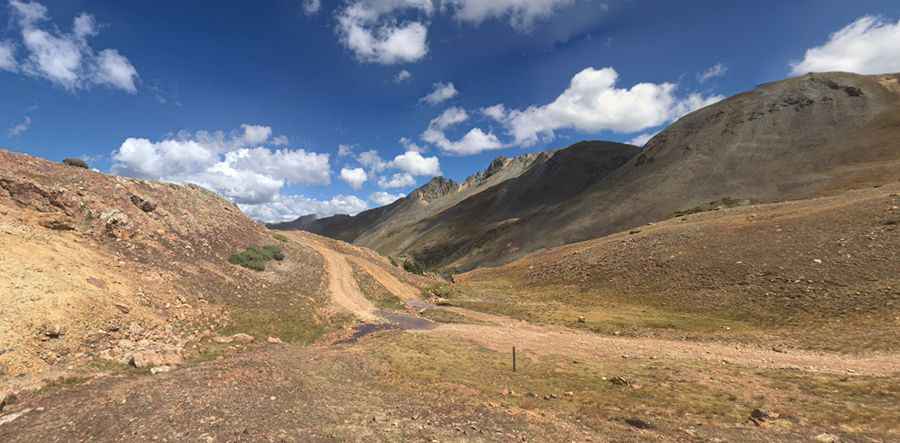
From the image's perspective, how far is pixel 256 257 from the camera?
34.2m

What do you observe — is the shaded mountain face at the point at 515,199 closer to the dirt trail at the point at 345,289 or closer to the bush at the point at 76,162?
the dirt trail at the point at 345,289

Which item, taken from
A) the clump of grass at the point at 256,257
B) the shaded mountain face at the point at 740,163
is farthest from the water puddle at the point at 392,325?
the shaded mountain face at the point at 740,163

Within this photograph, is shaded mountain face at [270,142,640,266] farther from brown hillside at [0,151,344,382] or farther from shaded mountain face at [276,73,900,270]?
brown hillside at [0,151,344,382]

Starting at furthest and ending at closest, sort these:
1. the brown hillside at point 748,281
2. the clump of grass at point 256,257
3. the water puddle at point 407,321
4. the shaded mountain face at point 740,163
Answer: the shaded mountain face at point 740,163
the clump of grass at point 256,257
the water puddle at point 407,321
the brown hillside at point 748,281

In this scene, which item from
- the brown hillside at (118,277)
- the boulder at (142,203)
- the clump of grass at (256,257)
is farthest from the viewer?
the clump of grass at (256,257)

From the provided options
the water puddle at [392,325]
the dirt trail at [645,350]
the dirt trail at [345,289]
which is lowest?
the dirt trail at [645,350]

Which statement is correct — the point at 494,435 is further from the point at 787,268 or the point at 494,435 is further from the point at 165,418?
the point at 787,268

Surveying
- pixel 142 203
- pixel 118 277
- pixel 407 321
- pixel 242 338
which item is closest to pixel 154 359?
pixel 242 338

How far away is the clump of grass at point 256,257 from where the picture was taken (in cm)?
3244

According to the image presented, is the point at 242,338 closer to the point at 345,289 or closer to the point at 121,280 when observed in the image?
the point at 121,280

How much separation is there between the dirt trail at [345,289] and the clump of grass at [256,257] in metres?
5.35

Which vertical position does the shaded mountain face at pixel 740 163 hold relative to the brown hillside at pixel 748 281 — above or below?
above

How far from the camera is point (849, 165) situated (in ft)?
225

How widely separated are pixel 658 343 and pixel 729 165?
80.7 metres
